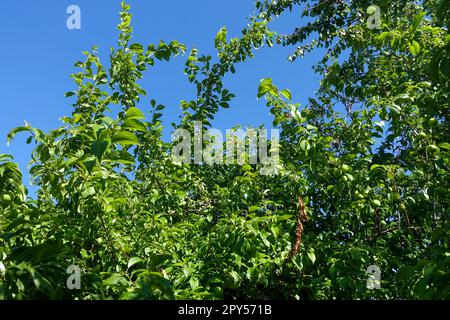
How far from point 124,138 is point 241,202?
1.79 metres

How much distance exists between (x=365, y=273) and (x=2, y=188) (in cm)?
223

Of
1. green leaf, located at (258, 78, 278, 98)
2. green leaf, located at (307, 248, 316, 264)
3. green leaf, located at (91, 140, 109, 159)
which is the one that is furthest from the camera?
green leaf, located at (258, 78, 278, 98)

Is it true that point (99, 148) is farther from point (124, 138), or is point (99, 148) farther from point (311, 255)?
point (311, 255)

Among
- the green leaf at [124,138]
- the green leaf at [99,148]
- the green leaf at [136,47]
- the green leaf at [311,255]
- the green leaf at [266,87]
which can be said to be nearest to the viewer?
the green leaf at [99,148]

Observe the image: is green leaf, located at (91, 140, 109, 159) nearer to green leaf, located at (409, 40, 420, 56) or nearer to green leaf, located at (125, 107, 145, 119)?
green leaf, located at (125, 107, 145, 119)

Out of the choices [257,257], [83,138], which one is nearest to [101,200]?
[83,138]

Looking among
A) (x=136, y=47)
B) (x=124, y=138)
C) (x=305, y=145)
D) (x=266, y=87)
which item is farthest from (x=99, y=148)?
(x=136, y=47)

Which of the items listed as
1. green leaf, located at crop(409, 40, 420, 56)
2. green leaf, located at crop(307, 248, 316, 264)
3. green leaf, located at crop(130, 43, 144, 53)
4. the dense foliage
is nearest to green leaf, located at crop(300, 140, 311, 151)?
the dense foliage

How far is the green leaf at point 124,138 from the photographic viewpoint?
207cm

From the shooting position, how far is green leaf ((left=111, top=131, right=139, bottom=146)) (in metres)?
2.07

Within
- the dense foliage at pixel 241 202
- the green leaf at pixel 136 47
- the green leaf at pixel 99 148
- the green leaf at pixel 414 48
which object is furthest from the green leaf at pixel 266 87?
the green leaf at pixel 136 47

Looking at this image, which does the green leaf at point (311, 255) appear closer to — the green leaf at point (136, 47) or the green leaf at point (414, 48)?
the green leaf at point (414, 48)
